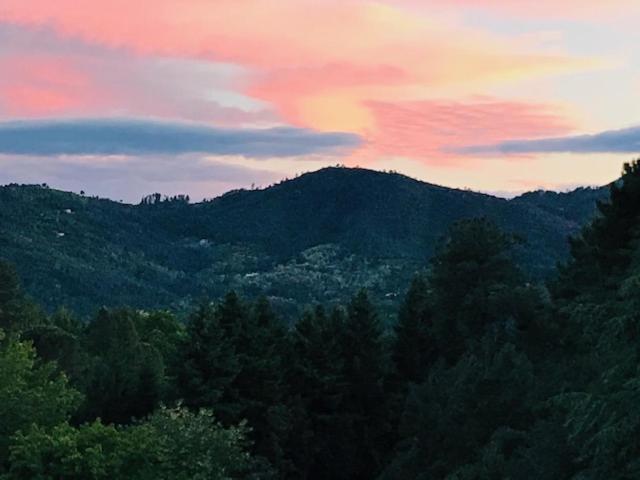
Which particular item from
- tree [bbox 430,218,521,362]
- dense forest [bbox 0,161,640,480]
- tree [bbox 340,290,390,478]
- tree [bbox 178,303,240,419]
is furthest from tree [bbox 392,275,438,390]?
tree [bbox 178,303,240,419]

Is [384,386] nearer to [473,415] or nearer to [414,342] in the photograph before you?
[414,342]

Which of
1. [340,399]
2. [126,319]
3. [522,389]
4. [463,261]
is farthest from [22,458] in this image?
[126,319]

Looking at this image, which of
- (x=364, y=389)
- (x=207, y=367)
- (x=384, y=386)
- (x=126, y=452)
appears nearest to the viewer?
(x=126, y=452)

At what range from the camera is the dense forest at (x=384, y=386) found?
904 inches

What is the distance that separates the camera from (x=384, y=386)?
178 feet

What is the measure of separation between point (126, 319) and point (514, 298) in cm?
3847

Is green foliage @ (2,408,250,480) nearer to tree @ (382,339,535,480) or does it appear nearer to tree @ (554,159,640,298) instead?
tree @ (382,339,535,480)

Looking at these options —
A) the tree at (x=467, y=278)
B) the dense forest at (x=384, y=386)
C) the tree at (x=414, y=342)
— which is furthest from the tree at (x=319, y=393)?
the tree at (x=467, y=278)

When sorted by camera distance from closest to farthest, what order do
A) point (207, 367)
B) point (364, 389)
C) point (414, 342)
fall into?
point (207, 367) → point (364, 389) → point (414, 342)

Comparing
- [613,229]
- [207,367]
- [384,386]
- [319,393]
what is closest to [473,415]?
[613,229]

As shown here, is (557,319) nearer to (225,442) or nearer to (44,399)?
(225,442)

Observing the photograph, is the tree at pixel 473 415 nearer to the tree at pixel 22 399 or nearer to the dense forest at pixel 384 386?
the dense forest at pixel 384 386

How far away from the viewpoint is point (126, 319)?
7481 cm

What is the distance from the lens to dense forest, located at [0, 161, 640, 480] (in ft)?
75.4
